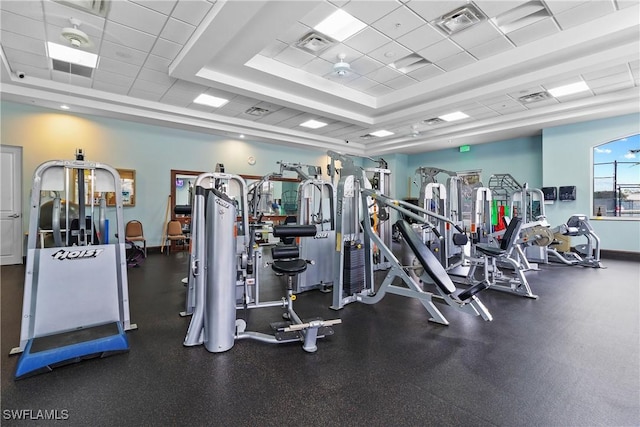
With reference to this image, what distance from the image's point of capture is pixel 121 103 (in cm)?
599

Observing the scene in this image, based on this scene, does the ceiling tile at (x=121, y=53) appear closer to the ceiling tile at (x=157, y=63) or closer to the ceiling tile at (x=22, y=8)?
the ceiling tile at (x=157, y=63)

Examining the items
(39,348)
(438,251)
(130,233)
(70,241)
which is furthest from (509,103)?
(130,233)

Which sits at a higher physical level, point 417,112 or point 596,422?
point 417,112

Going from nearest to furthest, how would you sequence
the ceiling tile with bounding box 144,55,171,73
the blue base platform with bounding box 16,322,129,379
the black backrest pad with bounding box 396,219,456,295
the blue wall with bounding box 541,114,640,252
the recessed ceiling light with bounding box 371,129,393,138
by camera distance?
the blue base platform with bounding box 16,322,129,379, the black backrest pad with bounding box 396,219,456,295, the ceiling tile with bounding box 144,55,171,73, the blue wall with bounding box 541,114,640,252, the recessed ceiling light with bounding box 371,129,393,138

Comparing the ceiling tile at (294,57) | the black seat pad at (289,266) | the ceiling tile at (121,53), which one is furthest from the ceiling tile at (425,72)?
the ceiling tile at (121,53)

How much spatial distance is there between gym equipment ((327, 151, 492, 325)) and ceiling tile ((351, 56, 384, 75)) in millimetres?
1710

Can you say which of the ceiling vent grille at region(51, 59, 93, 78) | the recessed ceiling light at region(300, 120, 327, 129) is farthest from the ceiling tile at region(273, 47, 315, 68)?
the ceiling vent grille at region(51, 59, 93, 78)

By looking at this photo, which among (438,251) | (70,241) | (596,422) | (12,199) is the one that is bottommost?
(596,422)

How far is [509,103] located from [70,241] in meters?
7.46

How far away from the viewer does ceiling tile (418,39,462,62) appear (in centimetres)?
424

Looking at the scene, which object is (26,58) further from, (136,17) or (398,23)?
(398,23)

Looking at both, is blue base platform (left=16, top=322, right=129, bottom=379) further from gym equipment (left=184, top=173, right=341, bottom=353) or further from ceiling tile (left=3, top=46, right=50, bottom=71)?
ceiling tile (left=3, top=46, right=50, bottom=71)

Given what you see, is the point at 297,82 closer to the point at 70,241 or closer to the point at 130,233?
the point at 70,241

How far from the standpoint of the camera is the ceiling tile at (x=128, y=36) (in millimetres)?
3711
